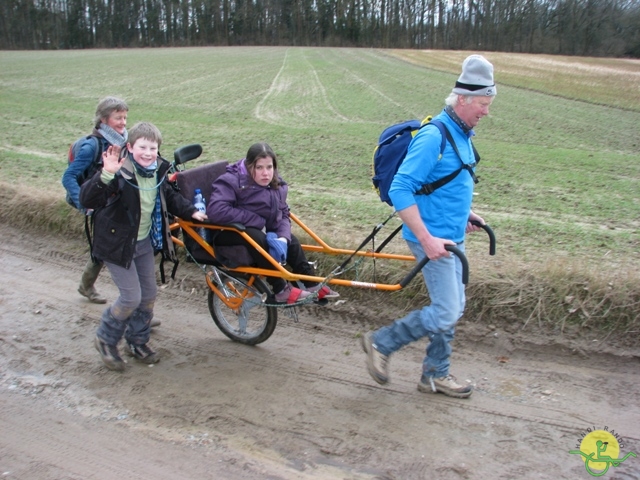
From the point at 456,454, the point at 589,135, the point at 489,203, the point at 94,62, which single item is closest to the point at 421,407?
the point at 456,454

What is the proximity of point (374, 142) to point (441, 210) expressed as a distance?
32.5ft

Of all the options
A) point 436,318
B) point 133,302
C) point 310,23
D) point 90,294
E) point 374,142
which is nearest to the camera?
point 436,318

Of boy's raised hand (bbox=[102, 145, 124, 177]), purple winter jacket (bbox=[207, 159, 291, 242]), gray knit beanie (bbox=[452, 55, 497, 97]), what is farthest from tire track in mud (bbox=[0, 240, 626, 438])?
gray knit beanie (bbox=[452, 55, 497, 97])

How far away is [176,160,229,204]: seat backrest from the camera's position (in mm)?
4750

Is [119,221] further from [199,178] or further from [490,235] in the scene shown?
[490,235]

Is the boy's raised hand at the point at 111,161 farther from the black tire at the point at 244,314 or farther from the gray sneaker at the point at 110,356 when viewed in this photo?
the gray sneaker at the point at 110,356

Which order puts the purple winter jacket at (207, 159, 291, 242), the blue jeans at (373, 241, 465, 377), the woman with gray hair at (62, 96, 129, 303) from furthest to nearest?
the woman with gray hair at (62, 96, 129, 303) < the purple winter jacket at (207, 159, 291, 242) < the blue jeans at (373, 241, 465, 377)

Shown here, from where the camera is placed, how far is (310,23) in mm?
75438

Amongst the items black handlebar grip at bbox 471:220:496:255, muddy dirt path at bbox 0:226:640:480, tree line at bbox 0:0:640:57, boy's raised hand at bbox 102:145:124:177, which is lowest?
muddy dirt path at bbox 0:226:640:480

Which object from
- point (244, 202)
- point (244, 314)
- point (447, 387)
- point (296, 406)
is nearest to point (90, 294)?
point (244, 314)

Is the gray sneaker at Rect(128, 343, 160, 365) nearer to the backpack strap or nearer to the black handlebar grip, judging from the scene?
the backpack strap

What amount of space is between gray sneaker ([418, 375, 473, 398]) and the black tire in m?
1.32

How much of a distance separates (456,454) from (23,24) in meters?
78.7

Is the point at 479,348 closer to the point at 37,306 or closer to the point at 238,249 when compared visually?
the point at 238,249
